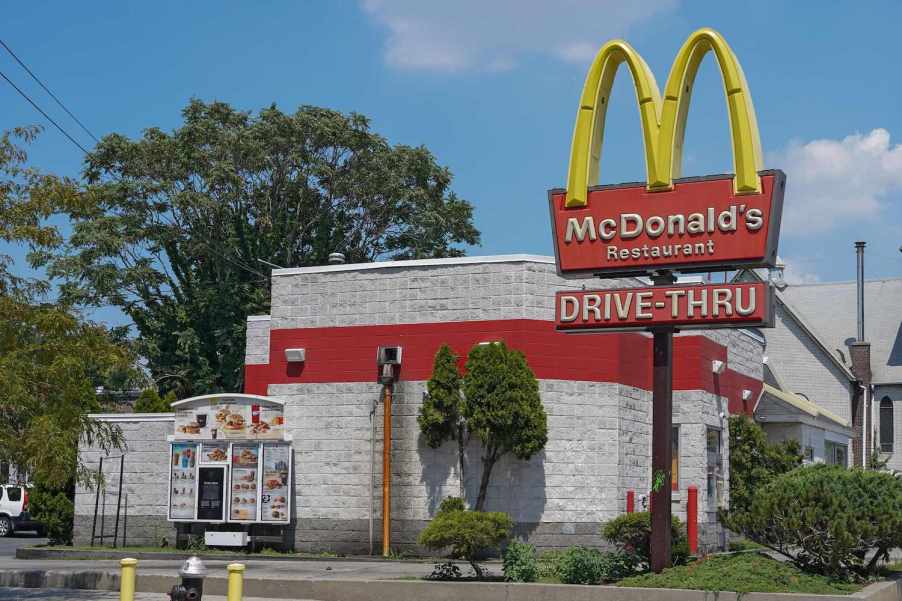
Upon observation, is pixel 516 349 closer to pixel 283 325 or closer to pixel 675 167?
pixel 283 325

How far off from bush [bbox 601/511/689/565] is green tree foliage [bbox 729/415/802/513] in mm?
12118

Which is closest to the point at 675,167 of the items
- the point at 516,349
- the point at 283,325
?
the point at 516,349

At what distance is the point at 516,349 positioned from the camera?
25984 mm

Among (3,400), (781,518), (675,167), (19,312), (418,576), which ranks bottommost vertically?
(418,576)

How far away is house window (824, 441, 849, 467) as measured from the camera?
38.1m

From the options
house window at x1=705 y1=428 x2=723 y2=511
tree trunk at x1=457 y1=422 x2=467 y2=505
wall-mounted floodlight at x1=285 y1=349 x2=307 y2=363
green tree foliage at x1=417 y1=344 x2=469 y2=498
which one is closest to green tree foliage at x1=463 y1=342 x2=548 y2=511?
green tree foliage at x1=417 y1=344 x2=469 y2=498

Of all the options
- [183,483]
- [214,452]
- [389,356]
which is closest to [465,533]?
[389,356]

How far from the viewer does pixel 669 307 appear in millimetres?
18875

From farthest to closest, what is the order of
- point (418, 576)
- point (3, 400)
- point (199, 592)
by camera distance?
point (418, 576) < point (3, 400) < point (199, 592)

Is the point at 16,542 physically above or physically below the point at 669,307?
below

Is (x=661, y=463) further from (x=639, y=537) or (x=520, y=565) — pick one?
(x=520, y=565)

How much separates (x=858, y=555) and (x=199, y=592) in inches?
409

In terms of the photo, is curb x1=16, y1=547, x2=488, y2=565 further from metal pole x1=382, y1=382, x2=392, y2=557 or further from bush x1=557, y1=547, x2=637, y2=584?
bush x1=557, y1=547, x2=637, y2=584

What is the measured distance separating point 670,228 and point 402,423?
32.1ft
